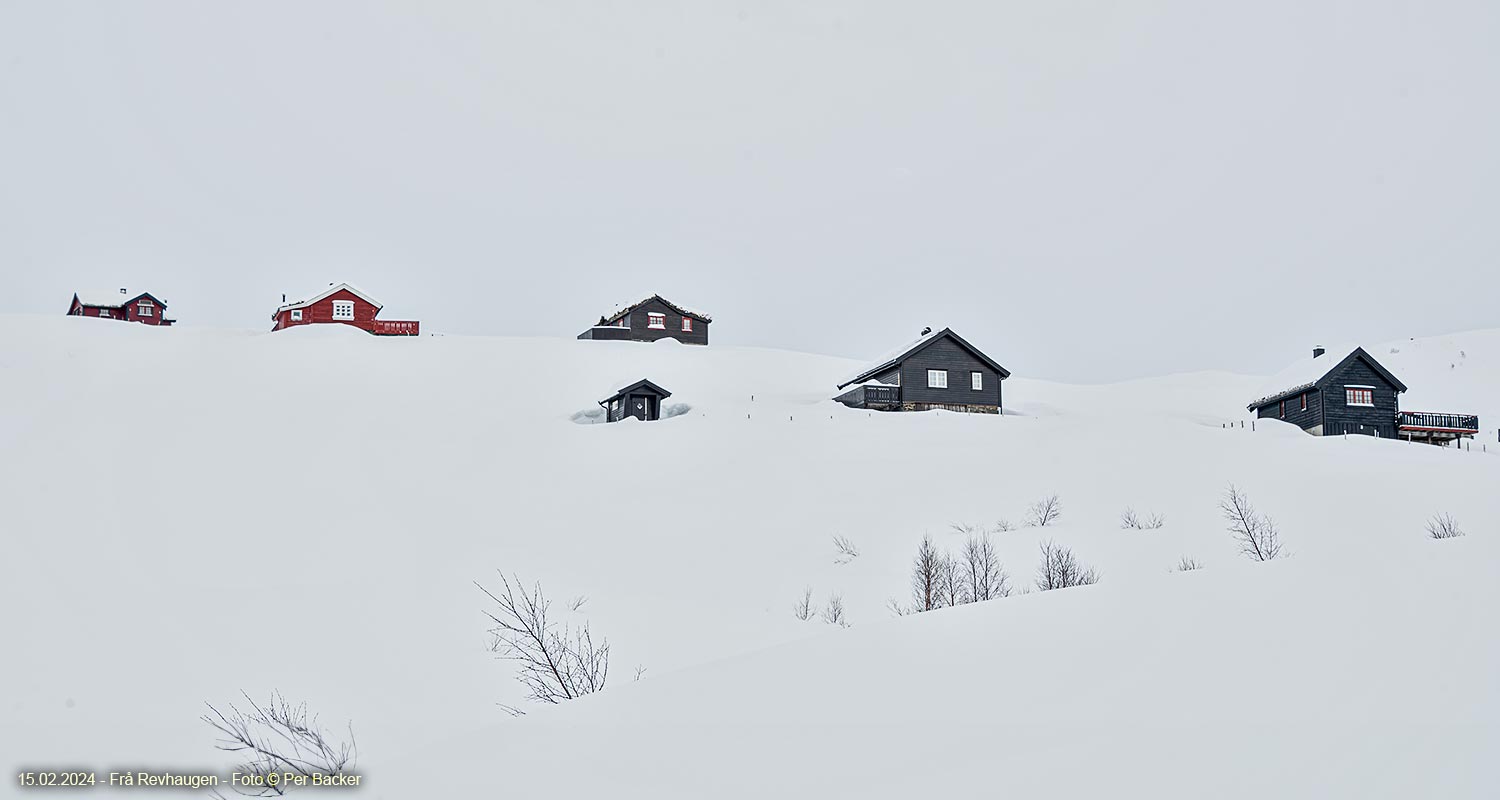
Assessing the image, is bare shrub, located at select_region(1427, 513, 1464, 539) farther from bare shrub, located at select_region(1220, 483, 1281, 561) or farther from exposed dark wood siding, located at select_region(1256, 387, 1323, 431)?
exposed dark wood siding, located at select_region(1256, 387, 1323, 431)

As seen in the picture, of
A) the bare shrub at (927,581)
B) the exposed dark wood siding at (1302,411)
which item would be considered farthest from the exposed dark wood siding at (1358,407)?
the bare shrub at (927,581)

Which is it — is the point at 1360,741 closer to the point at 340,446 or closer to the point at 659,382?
the point at 340,446

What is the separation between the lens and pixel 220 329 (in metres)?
63.3

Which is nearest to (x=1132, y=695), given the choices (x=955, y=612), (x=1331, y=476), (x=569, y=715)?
(x=955, y=612)

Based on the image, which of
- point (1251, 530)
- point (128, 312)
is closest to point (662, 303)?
point (128, 312)

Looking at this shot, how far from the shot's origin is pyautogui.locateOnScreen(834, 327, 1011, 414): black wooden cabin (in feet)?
153

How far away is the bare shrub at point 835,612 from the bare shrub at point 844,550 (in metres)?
3.36

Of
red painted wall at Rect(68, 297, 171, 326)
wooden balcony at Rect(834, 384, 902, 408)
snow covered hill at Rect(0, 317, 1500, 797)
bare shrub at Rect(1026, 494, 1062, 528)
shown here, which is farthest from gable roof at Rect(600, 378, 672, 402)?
red painted wall at Rect(68, 297, 171, 326)

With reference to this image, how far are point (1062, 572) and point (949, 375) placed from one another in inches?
1240

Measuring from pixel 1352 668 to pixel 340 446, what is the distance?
114 feet

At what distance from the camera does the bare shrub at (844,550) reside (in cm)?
2345

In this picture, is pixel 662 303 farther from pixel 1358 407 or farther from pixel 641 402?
pixel 1358 407

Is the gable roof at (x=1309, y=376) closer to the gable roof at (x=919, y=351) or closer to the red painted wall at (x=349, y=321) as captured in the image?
the gable roof at (x=919, y=351)

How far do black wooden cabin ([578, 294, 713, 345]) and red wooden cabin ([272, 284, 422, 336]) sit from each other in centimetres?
1382
